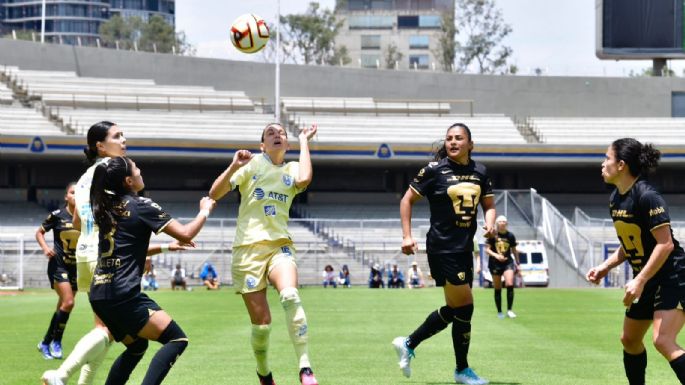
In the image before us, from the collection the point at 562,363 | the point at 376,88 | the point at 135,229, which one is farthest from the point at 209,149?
the point at 135,229

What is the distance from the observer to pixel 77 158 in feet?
179

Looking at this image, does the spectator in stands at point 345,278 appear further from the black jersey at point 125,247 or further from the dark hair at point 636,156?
the black jersey at point 125,247

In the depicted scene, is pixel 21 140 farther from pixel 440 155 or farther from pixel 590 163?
pixel 440 155

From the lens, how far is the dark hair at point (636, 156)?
355 inches

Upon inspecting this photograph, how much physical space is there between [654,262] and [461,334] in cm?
325

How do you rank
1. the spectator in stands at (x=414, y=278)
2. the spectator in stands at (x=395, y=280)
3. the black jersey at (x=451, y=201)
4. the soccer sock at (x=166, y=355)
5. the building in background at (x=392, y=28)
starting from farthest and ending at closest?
the building in background at (x=392, y=28), the spectator in stands at (x=395, y=280), the spectator in stands at (x=414, y=278), the black jersey at (x=451, y=201), the soccer sock at (x=166, y=355)

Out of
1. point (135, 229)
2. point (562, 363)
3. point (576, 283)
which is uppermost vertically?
point (135, 229)

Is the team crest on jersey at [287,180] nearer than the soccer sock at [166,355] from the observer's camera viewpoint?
No

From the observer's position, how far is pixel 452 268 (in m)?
11.4

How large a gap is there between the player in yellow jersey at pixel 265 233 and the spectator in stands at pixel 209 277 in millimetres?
31457

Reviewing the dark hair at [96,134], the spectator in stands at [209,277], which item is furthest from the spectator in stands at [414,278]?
the dark hair at [96,134]

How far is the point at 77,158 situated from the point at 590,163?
25225mm

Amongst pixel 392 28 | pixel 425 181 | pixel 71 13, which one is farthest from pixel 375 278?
pixel 71 13

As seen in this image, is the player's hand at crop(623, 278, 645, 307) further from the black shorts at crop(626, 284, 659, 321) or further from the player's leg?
the player's leg
